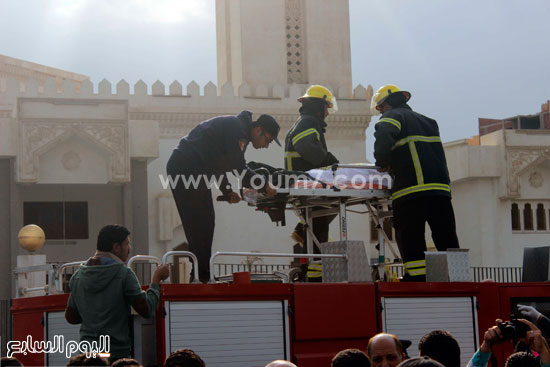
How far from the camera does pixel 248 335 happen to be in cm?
Answer: 761

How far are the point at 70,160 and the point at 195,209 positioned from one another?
57.2ft

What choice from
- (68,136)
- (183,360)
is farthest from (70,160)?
(183,360)

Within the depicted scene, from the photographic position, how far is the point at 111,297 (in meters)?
6.86

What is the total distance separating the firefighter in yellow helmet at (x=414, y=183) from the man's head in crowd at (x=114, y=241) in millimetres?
3491

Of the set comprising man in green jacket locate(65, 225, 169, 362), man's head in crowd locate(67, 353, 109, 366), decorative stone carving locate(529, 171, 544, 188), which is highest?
decorative stone carving locate(529, 171, 544, 188)

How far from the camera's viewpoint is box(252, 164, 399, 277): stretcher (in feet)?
32.1

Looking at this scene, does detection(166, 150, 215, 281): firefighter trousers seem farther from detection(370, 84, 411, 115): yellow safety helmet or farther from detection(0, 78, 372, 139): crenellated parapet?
detection(0, 78, 372, 139): crenellated parapet

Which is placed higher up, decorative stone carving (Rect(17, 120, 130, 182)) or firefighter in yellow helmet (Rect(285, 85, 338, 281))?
decorative stone carving (Rect(17, 120, 130, 182))

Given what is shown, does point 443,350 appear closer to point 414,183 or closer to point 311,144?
point 414,183

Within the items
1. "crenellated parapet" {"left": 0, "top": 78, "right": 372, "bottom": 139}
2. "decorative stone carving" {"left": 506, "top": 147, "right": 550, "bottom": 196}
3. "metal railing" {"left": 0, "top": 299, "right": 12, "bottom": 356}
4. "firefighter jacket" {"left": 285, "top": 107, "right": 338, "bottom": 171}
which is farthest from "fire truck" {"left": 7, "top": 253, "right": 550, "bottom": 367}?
"decorative stone carving" {"left": 506, "top": 147, "right": 550, "bottom": 196}

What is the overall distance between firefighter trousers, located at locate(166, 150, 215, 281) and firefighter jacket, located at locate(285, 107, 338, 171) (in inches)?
77.6

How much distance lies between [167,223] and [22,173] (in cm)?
472

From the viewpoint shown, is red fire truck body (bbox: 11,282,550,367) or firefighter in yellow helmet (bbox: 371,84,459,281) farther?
Result: firefighter in yellow helmet (bbox: 371,84,459,281)

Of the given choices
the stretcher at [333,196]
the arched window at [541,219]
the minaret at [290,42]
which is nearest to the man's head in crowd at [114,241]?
the stretcher at [333,196]
